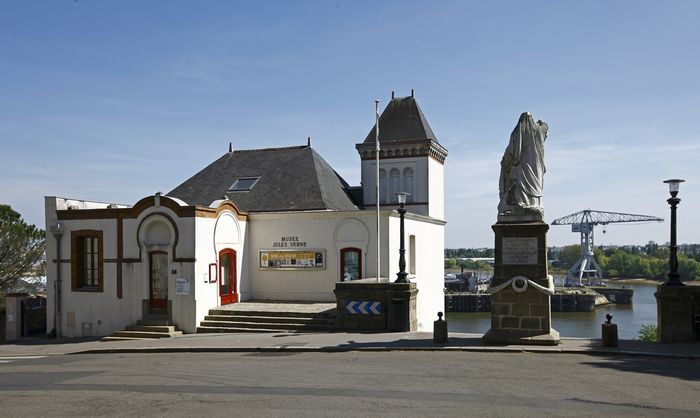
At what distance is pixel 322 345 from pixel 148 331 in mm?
8603

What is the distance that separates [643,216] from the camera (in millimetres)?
173250

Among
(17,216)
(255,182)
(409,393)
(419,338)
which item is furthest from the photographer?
(17,216)

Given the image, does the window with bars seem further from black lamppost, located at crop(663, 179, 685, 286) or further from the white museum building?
black lamppost, located at crop(663, 179, 685, 286)

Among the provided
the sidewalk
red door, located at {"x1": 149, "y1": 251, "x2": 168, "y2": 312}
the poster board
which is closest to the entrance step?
the sidewalk

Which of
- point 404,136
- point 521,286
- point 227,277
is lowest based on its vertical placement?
point 227,277

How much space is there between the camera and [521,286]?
14.9 m

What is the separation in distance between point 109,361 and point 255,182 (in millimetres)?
15449

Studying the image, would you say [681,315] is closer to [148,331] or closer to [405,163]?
[148,331]

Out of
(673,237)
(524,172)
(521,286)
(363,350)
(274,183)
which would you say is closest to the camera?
(521,286)

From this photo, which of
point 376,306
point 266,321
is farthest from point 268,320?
point 376,306

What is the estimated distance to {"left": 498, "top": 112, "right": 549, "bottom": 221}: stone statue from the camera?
1530cm

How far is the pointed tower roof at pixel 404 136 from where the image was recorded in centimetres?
3350

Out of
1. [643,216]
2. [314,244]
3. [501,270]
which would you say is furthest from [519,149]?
[643,216]

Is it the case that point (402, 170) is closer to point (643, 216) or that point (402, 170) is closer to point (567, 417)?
point (567, 417)
